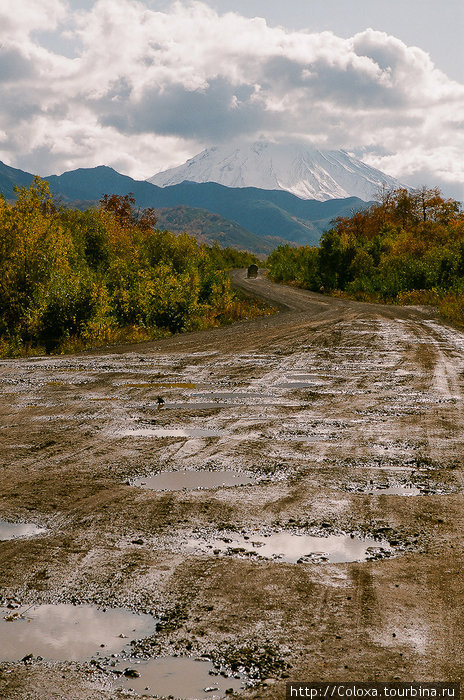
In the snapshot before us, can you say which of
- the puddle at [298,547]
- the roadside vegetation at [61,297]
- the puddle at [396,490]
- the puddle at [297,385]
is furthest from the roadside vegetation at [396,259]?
the puddle at [298,547]

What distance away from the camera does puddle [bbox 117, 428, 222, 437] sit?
6730 millimetres

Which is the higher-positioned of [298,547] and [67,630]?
[298,547]

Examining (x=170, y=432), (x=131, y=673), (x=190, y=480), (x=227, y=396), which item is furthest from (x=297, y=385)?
(x=131, y=673)

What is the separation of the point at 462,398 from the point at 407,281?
28.6 m

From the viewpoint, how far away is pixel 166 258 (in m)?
34.2

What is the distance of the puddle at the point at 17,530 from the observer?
402 centimetres

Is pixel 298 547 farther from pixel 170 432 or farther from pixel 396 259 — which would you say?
pixel 396 259

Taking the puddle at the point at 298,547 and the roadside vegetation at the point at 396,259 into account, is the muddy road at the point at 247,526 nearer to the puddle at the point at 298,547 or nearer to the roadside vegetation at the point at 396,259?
the puddle at the point at 298,547

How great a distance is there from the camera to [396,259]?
39125 mm

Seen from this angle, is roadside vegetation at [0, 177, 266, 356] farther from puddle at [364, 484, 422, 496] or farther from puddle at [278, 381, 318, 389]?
puddle at [364, 484, 422, 496]

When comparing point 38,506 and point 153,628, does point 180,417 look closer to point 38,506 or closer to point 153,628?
point 38,506

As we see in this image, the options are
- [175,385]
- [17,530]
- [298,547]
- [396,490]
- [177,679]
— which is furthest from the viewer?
[175,385]

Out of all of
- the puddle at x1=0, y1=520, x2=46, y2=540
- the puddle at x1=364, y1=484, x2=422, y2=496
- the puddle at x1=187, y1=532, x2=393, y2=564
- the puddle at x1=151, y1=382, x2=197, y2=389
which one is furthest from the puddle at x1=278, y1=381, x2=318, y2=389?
the puddle at x1=0, y1=520, x2=46, y2=540

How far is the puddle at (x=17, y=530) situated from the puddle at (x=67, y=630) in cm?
98
